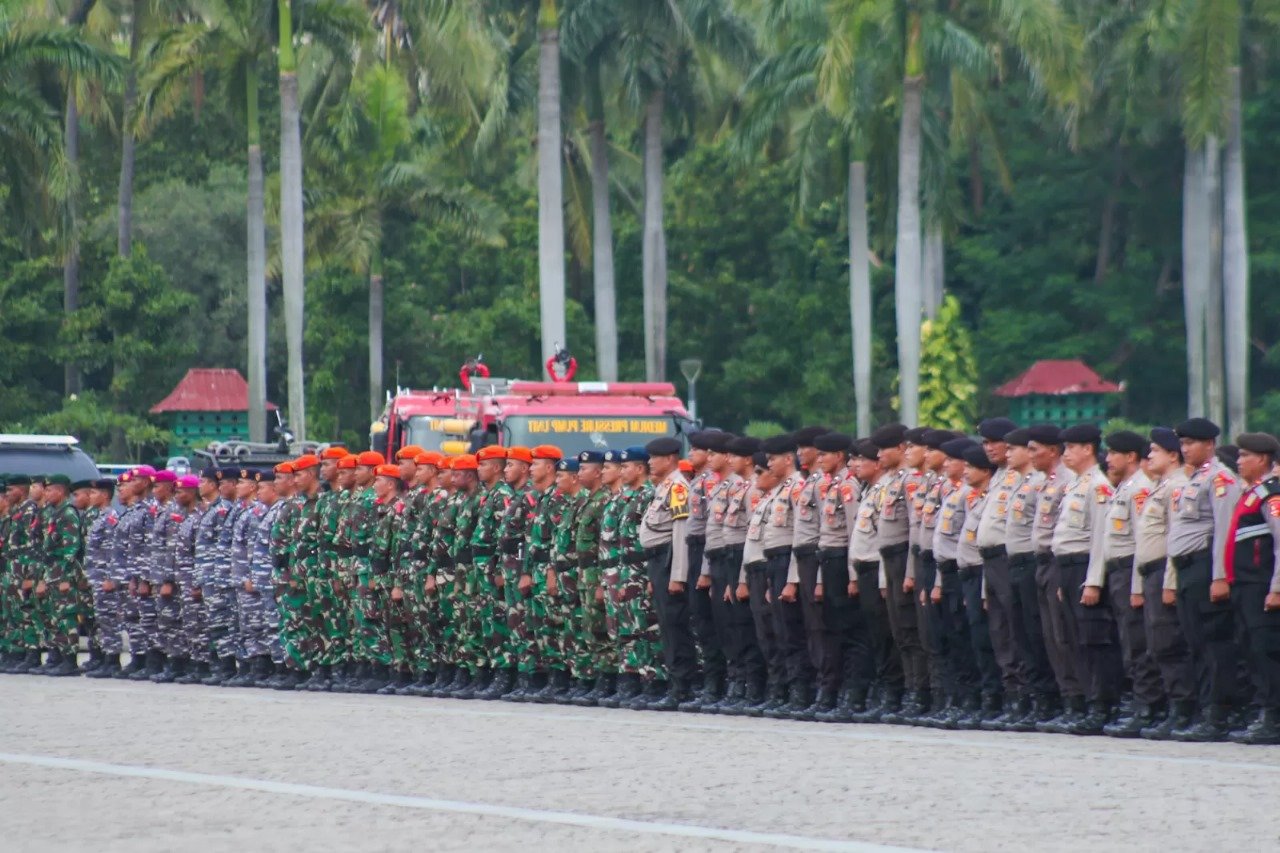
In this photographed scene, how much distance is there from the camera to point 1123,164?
5075 centimetres

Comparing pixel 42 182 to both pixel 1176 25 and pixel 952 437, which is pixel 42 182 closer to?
pixel 1176 25

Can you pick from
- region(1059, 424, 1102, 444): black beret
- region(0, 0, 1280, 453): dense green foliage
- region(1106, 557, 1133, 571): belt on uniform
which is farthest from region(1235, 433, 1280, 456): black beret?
region(0, 0, 1280, 453): dense green foliage

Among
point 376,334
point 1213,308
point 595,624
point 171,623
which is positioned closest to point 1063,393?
point 1213,308

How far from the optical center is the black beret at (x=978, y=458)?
1360 cm

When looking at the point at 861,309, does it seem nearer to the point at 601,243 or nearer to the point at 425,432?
the point at 601,243

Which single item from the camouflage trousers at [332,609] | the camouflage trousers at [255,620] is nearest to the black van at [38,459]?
the camouflage trousers at [255,620]

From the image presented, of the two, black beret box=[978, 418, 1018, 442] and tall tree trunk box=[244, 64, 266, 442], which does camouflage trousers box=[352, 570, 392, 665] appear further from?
tall tree trunk box=[244, 64, 266, 442]

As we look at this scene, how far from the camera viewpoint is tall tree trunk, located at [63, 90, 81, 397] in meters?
40.4

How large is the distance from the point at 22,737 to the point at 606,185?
1248 inches

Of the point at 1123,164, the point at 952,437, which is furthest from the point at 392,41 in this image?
the point at 952,437

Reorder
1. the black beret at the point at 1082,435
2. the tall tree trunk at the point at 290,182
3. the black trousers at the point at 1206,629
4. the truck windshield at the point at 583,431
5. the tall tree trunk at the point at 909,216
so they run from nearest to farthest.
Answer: the black trousers at the point at 1206,629
the black beret at the point at 1082,435
the truck windshield at the point at 583,431
the tall tree trunk at the point at 909,216
the tall tree trunk at the point at 290,182

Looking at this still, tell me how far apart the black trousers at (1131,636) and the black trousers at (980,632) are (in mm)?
838

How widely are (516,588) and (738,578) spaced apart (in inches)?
82.6

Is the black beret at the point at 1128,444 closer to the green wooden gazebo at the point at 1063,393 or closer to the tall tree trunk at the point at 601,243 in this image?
the tall tree trunk at the point at 601,243
